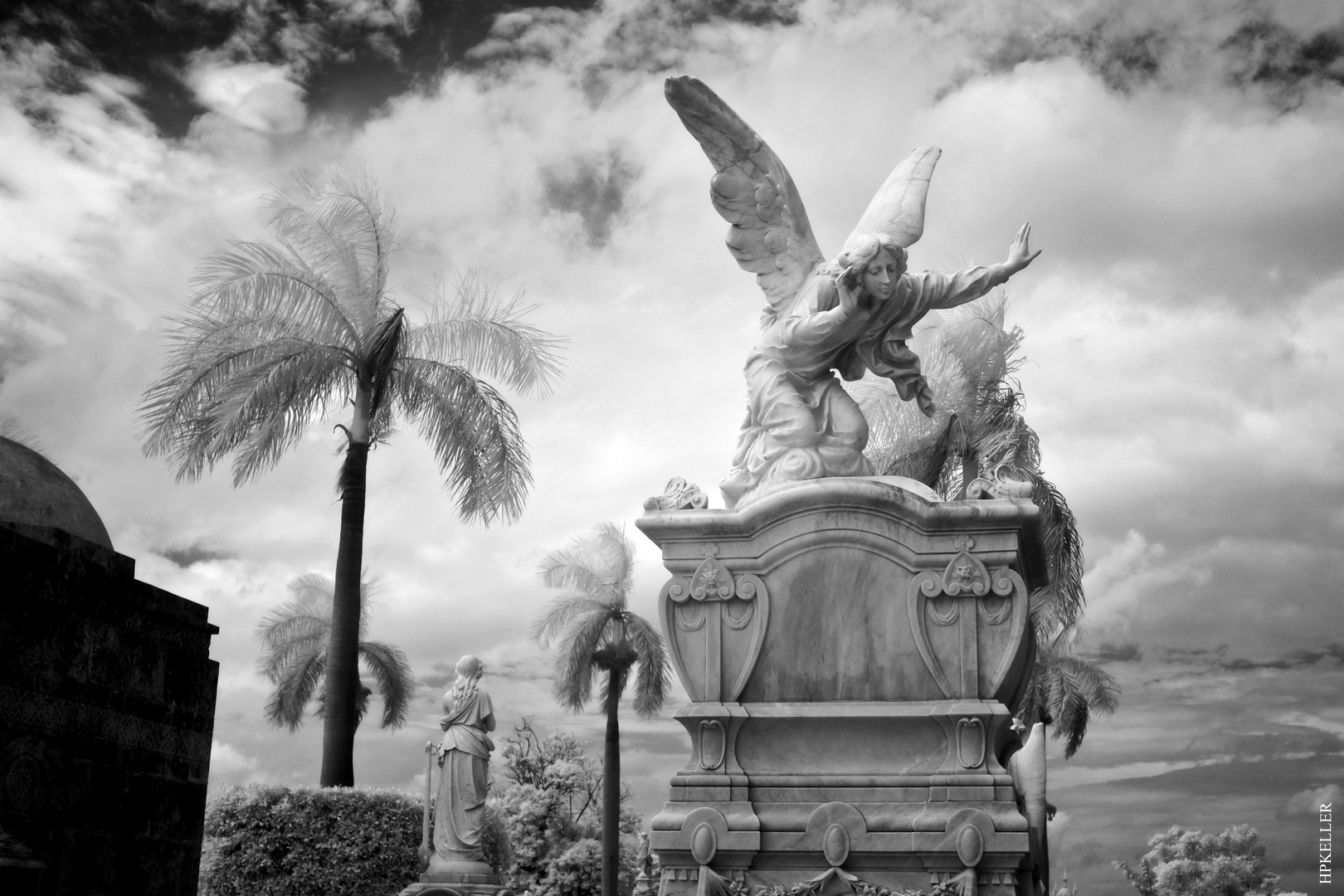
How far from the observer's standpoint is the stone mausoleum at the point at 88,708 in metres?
5.54

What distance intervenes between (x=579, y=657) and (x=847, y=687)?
842 inches

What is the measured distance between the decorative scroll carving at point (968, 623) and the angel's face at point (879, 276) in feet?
4.55

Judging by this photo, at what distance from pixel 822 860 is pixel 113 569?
3.50 metres

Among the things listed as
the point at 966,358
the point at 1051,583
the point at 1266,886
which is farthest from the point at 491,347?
the point at 1266,886

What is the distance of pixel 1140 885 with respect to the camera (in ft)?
109

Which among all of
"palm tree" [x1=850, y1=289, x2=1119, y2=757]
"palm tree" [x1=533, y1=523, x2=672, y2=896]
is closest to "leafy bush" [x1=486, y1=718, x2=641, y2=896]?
"palm tree" [x1=533, y1=523, x2=672, y2=896]

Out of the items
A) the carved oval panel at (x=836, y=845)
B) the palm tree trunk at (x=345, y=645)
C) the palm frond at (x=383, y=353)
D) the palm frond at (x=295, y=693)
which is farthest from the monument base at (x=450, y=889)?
the palm frond at (x=295, y=693)

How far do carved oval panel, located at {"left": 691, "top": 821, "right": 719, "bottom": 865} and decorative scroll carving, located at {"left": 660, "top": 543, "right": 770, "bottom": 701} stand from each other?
609 mm

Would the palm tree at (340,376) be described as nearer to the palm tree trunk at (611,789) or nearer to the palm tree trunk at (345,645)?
the palm tree trunk at (345,645)

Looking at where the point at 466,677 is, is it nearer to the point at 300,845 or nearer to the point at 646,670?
the point at 300,845

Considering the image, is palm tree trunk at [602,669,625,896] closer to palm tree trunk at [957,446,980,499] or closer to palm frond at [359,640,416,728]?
palm frond at [359,640,416,728]

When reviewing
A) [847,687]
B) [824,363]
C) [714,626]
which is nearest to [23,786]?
[714,626]

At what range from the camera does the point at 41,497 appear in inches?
238

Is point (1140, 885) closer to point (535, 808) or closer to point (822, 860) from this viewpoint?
point (535, 808)
